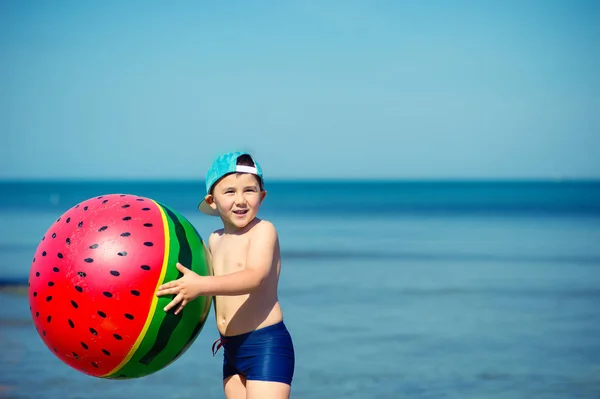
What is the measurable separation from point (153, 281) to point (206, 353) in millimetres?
4331

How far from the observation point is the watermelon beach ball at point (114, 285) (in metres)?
3.83

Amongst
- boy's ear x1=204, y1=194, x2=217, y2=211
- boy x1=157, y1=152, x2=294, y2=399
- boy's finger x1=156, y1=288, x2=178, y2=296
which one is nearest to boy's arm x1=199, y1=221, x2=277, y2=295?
boy x1=157, y1=152, x2=294, y2=399

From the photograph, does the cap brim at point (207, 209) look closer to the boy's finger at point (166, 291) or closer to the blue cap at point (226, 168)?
the blue cap at point (226, 168)

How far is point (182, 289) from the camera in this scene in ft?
12.7

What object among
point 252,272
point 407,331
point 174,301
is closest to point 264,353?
point 252,272

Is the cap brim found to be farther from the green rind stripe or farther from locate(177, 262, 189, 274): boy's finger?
locate(177, 262, 189, 274): boy's finger

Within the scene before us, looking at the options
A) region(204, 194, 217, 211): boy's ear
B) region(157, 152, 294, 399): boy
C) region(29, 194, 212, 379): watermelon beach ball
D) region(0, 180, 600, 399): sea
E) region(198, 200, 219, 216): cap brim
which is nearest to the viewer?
region(29, 194, 212, 379): watermelon beach ball

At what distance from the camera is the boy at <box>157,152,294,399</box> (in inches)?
161

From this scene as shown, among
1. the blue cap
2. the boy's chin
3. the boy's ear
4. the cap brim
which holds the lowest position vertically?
the boy's chin

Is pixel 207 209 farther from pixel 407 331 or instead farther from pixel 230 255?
pixel 407 331

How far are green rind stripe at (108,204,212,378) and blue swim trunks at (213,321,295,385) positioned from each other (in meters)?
0.22

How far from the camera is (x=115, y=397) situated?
22.2 ft

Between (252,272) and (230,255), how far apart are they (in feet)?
0.74

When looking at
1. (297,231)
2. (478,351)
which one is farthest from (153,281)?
(297,231)
